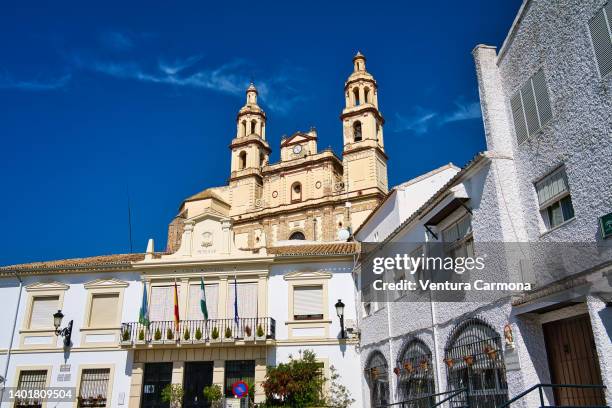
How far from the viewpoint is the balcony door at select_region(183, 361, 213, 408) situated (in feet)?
64.5

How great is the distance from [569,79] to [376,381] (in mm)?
11525

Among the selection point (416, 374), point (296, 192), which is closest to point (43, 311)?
point (416, 374)

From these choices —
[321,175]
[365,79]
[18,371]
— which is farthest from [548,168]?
[365,79]

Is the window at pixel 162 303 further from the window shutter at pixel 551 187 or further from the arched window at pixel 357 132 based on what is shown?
the arched window at pixel 357 132

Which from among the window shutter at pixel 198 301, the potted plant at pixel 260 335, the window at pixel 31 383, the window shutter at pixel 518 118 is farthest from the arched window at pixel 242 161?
the window shutter at pixel 518 118

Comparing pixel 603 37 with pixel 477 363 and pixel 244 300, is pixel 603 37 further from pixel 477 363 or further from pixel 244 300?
pixel 244 300

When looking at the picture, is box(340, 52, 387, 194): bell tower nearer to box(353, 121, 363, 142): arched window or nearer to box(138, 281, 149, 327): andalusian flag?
box(353, 121, 363, 142): arched window

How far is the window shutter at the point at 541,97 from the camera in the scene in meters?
9.99

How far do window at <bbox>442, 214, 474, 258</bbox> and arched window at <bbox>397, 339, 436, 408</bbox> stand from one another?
2.77 m

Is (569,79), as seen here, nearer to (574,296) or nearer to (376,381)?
(574,296)

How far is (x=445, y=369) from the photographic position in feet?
42.1

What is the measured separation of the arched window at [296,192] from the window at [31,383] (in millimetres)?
31591

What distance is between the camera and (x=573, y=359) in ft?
30.2

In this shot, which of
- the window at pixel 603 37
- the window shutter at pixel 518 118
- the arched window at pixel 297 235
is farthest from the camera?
the arched window at pixel 297 235
